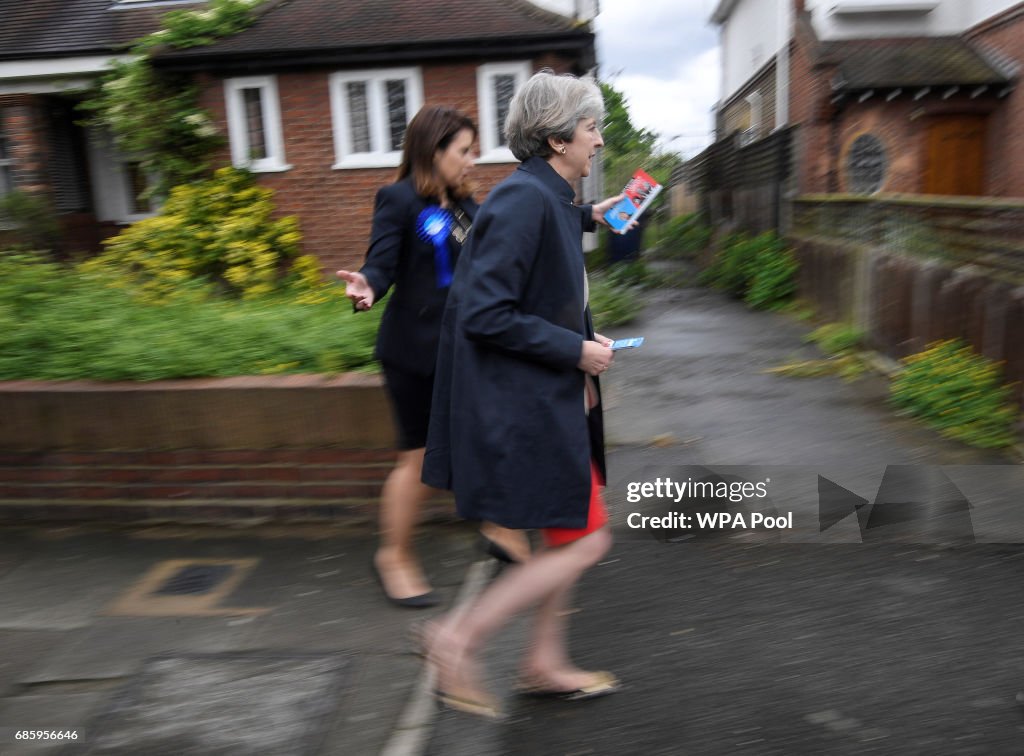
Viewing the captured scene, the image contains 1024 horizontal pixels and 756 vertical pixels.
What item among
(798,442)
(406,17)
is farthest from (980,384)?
(406,17)

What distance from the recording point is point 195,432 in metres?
4.62

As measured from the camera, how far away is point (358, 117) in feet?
43.9

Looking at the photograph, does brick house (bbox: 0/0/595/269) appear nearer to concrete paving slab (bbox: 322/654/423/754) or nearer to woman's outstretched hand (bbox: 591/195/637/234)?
woman's outstretched hand (bbox: 591/195/637/234)

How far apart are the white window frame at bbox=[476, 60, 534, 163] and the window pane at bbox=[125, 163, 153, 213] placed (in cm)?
603

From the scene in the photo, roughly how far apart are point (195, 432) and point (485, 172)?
29.8 feet

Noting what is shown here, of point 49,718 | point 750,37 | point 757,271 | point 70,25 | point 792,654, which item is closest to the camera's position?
point 49,718

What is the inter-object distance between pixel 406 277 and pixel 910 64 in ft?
41.0

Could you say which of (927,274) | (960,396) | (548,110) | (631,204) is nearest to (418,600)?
(631,204)

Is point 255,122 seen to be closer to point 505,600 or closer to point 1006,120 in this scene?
point 1006,120

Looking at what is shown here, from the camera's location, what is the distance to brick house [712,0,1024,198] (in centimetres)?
1340

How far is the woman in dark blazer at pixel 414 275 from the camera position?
3646 millimetres

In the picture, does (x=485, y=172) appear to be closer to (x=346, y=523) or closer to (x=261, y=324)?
(x=261, y=324)

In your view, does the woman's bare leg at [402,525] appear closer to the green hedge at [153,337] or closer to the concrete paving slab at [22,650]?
the green hedge at [153,337]

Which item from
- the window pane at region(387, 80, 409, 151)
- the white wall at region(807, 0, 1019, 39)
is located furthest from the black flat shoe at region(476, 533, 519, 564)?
the white wall at region(807, 0, 1019, 39)
